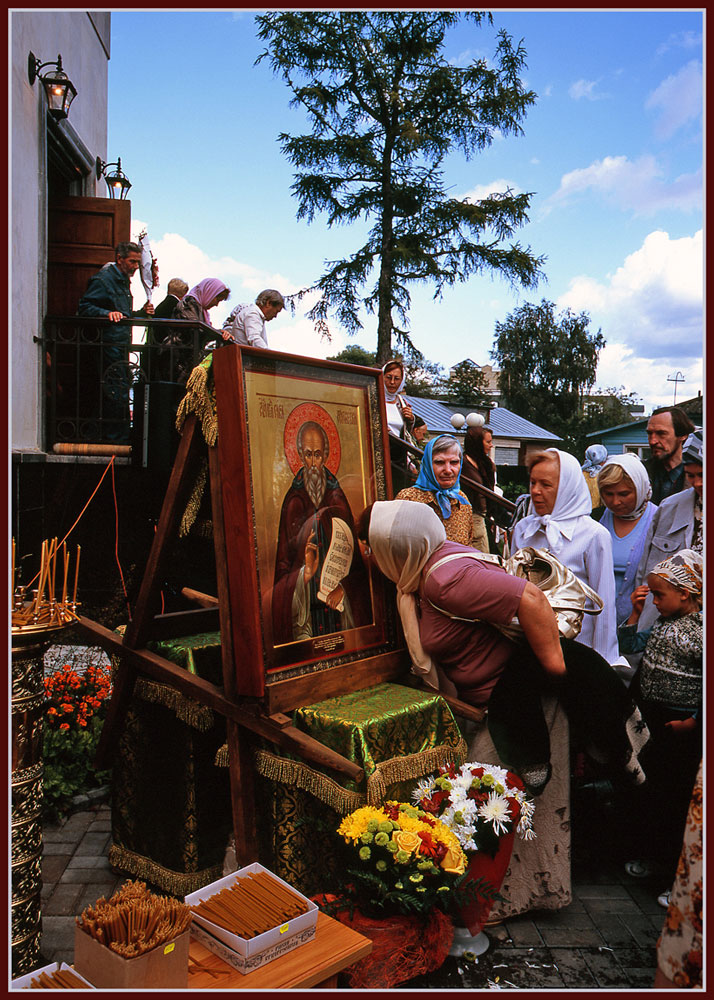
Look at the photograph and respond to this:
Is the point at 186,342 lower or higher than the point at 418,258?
lower

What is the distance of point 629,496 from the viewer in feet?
13.7

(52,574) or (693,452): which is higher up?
(693,452)

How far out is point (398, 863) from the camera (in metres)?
2.39

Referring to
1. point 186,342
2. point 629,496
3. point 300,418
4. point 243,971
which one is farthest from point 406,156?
point 243,971

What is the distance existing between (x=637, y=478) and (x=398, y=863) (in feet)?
8.57

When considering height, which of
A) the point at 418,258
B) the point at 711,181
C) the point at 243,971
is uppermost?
the point at 418,258

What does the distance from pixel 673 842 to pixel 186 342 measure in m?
5.26

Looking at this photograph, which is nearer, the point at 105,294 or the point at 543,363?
the point at 105,294

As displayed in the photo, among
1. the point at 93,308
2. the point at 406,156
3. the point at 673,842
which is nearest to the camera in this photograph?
the point at 673,842

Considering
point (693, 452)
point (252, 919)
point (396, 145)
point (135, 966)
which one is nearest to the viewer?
point (135, 966)

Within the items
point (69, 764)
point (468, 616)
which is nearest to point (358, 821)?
point (468, 616)

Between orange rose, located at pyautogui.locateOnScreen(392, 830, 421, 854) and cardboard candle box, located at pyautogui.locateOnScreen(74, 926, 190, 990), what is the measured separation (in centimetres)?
75

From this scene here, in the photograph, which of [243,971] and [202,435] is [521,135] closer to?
[202,435]

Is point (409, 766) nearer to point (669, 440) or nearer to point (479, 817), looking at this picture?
point (479, 817)
